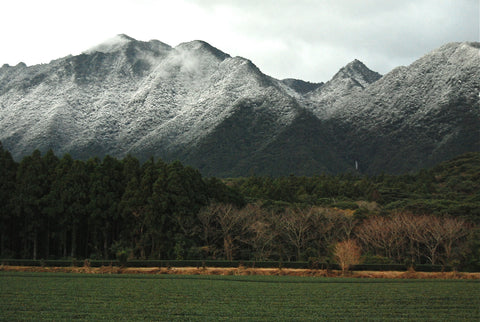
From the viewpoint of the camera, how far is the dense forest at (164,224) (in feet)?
164

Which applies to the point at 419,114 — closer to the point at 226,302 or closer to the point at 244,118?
the point at 244,118

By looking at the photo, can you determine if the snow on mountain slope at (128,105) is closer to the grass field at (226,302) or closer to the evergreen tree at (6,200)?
the evergreen tree at (6,200)

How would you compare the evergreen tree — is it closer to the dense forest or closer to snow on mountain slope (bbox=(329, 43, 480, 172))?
the dense forest

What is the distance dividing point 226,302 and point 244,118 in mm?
133899

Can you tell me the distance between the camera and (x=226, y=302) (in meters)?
22.2

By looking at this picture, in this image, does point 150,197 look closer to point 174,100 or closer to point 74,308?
point 74,308

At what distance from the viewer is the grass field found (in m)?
18.3

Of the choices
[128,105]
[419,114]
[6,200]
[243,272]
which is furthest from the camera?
[128,105]

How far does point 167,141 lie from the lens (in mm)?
140750

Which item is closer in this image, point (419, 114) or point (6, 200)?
point (6, 200)

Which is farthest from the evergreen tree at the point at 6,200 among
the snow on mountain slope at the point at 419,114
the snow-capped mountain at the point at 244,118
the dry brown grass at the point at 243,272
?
the snow on mountain slope at the point at 419,114

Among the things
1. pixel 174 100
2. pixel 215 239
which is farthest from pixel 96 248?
pixel 174 100

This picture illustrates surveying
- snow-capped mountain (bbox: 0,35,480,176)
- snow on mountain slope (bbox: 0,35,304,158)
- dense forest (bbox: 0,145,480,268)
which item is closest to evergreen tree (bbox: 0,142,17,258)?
dense forest (bbox: 0,145,480,268)

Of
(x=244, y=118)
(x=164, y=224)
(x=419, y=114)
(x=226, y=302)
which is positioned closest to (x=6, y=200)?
(x=164, y=224)
